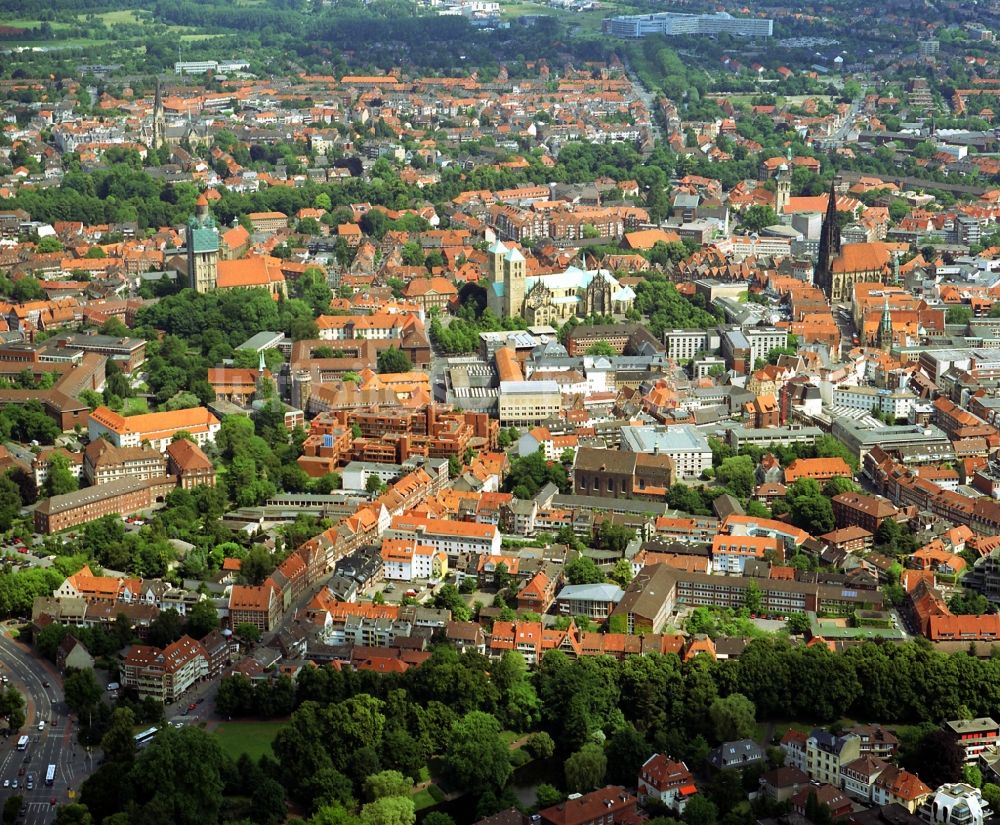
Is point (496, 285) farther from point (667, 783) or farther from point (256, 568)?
point (667, 783)

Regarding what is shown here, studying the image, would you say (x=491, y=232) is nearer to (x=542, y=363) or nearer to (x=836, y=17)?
(x=542, y=363)

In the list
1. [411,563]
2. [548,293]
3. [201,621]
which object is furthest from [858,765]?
[548,293]

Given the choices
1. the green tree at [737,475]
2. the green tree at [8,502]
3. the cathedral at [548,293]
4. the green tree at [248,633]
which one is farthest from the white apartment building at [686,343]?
the green tree at [248,633]

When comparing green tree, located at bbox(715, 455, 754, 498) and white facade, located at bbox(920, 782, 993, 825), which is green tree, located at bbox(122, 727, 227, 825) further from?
green tree, located at bbox(715, 455, 754, 498)

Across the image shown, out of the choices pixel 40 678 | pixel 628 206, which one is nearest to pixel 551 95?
pixel 628 206

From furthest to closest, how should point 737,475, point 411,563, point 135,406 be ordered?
point 135,406
point 737,475
point 411,563

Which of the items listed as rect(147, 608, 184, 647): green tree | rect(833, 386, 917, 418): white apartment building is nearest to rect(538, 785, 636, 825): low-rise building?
rect(147, 608, 184, 647): green tree
